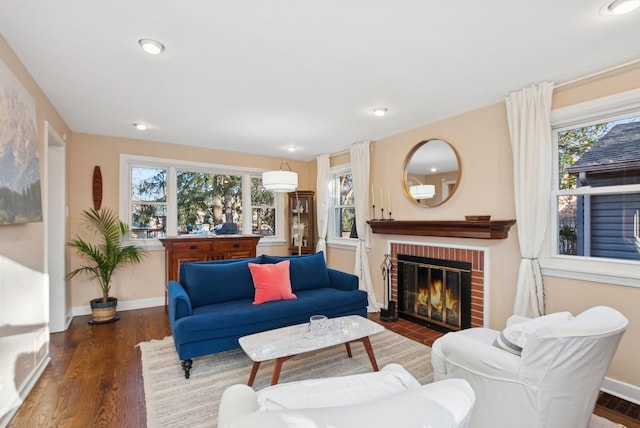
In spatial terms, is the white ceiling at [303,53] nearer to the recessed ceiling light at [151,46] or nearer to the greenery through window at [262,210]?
the recessed ceiling light at [151,46]

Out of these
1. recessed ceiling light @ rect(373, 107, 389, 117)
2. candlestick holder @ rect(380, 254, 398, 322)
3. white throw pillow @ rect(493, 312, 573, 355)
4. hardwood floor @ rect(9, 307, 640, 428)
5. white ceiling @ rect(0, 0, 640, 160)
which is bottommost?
hardwood floor @ rect(9, 307, 640, 428)

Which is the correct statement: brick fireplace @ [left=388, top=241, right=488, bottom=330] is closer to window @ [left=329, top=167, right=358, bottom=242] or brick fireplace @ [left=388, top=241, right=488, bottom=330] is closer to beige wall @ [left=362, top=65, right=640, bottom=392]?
beige wall @ [left=362, top=65, right=640, bottom=392]

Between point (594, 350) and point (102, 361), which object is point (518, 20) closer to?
point (594, 350)

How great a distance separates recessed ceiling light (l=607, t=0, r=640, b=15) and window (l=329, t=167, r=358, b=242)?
3.54 meters

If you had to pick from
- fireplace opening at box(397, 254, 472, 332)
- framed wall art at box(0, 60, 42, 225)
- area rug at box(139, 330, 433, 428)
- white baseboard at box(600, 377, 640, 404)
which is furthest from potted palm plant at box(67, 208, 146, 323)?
white baseboard at box(600, 377, 640, 404)

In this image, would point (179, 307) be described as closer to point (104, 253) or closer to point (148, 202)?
point (104, 253)

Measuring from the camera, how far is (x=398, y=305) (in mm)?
4121

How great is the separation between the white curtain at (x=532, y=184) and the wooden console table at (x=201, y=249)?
3.53 meters

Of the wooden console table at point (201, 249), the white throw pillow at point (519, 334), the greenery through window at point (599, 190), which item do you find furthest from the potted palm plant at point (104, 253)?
the greenery through window at point (599, 190)

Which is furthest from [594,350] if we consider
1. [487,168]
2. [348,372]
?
[487,168]

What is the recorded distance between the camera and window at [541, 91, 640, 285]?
2.39 m

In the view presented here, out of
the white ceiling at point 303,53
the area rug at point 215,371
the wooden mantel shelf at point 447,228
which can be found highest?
the white ceiling at point 303,53

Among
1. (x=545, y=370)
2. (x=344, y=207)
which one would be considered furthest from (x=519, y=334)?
(x=344, y=207)

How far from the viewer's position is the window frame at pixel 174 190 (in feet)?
14.7
